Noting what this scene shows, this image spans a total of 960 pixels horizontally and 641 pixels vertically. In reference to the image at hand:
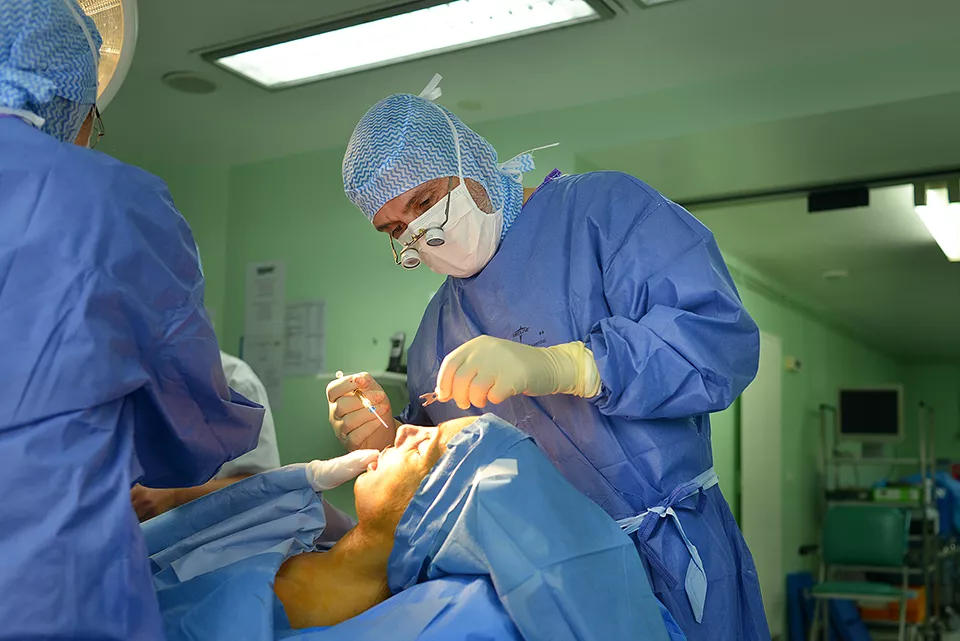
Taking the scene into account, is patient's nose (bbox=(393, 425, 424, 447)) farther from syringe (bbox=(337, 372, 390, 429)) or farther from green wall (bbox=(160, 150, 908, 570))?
green wall (bbox=(160, 150, 908, 570))

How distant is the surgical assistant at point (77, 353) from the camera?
88 centimetres

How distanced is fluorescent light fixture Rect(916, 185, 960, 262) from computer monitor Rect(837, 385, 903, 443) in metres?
2.75

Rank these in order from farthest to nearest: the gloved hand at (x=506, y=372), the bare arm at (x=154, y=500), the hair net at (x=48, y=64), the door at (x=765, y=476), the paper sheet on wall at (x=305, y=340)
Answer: the door at (x=765, y=476) < the paper sheet on wall at (x=305, y=340) < the bare arm at (x=154, y=500) < the gloved hand at (x=506, y=372) < the hair net at (x=48, y=64)

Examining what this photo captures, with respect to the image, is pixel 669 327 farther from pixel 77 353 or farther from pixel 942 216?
pixel 942 216

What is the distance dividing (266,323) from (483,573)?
2.83m

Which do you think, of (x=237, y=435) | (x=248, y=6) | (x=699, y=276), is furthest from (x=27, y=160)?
(x=248, y=6)

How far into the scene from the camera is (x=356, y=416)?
1667mm

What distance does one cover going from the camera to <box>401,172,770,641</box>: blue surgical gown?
140 centimetres

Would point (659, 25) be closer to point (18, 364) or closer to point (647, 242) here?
point (647, 242)

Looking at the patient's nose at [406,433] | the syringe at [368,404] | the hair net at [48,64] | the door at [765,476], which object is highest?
the hair net at [48,64]

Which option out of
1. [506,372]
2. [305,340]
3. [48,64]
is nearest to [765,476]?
[305,340]

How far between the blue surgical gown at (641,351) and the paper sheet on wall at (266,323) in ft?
7.31

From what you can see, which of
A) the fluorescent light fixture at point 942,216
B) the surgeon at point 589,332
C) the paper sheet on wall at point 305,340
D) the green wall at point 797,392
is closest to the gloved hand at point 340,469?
the surgeon at point 589,332

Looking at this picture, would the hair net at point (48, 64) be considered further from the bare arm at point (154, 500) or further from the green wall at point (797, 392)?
the green wall at point (797, 392)
